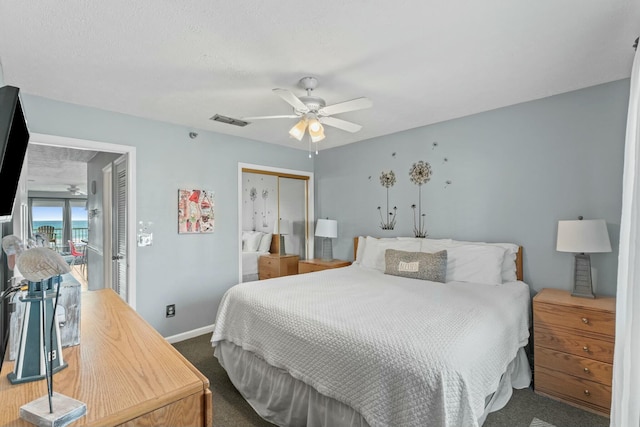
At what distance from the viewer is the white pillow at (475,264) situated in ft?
9.19

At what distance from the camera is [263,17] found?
1643mm

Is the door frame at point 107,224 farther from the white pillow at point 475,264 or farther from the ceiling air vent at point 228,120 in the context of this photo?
the white pillow at point 475,264

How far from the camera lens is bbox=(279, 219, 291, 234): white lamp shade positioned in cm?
477

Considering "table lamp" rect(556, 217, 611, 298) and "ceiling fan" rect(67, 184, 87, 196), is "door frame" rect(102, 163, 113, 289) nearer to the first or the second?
"ceiling fan" rect(67, 184, 87, 196)

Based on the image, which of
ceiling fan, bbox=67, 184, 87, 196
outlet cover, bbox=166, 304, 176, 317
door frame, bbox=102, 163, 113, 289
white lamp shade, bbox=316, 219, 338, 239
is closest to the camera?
outlet cover, bbox=166, 304, 176, 317

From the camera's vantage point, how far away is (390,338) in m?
1.60

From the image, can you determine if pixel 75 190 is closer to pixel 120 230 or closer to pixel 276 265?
pixel 120 230

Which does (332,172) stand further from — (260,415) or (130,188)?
(260,415)

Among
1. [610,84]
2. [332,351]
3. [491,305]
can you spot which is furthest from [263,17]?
[610,84]

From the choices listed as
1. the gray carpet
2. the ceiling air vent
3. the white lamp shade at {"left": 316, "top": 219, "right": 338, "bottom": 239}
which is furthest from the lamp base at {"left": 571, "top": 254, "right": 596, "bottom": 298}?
the ceiling air vent

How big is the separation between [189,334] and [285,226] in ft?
6.48

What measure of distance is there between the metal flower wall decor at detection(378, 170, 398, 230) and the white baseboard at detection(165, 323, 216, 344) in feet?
7.77

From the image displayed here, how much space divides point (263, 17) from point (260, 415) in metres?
2.49

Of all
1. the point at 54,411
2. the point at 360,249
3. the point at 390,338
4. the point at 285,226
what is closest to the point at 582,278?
the point at 390,338
